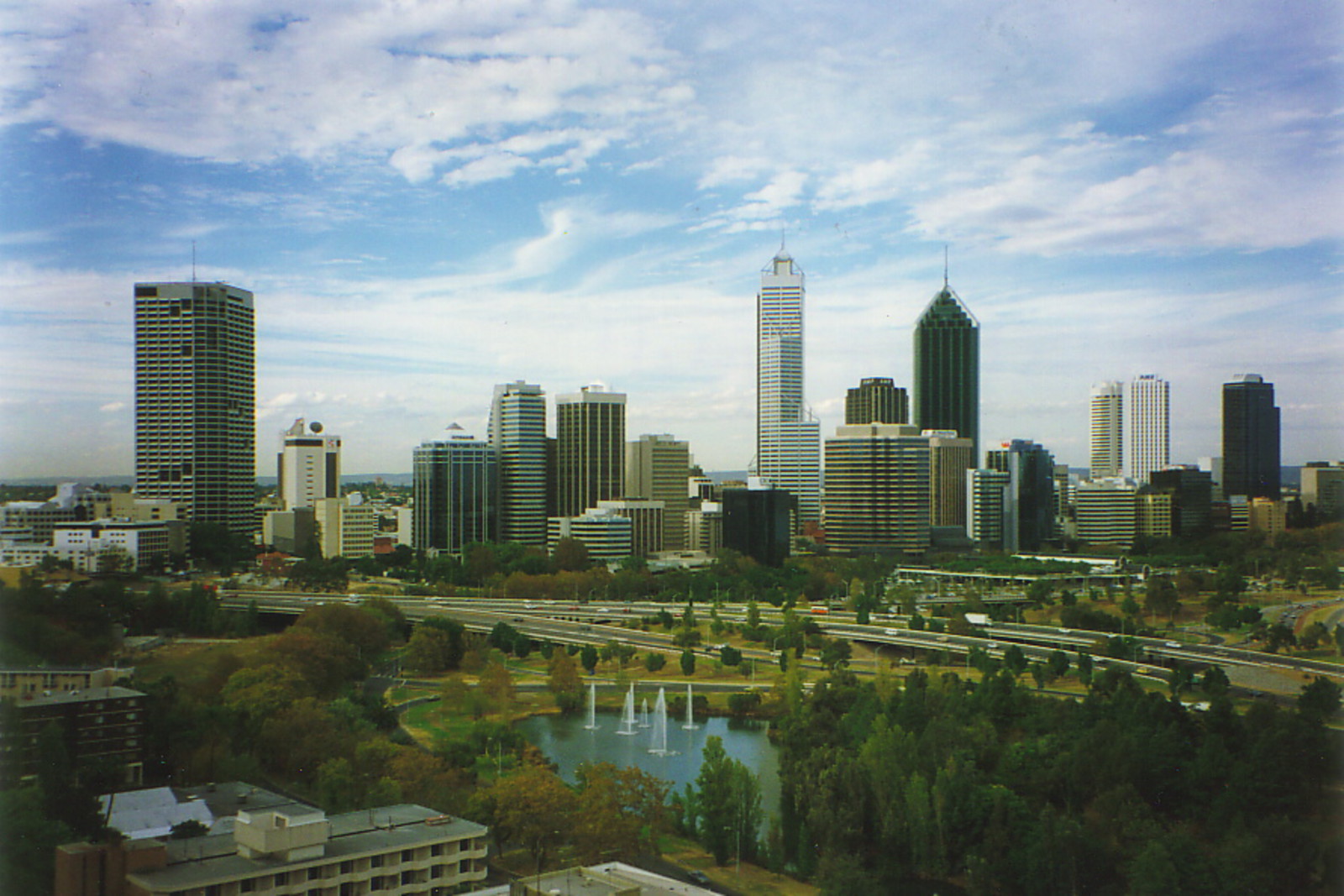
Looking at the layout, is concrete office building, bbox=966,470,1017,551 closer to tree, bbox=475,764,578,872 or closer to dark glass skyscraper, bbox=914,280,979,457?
→ dark glass skyscraper, bbox=914,280,979,457

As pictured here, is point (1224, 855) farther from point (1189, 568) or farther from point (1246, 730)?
point (1189, 568)

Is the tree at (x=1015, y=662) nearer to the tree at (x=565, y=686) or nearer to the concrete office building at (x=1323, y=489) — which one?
the concrete office building at (x=1323, y=489)

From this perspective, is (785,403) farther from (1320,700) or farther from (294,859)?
(294,859)

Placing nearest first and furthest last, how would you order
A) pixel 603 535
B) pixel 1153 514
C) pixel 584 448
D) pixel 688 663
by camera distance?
pixel 688 663 → pixel 603 535 → pixel 1153 514 → pixel 584 448

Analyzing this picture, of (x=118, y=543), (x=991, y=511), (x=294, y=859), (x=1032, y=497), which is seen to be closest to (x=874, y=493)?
(x=991, y=511)

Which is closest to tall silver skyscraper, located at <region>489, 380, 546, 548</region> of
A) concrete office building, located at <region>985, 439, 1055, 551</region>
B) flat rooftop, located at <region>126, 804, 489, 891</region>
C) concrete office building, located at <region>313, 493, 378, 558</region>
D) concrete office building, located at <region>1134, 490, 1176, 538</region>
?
concrete office building, located at <region>313, 493, 378, 558</region>

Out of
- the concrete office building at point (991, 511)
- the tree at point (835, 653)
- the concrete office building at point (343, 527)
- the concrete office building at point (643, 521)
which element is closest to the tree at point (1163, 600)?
the tree at point (835, 653)

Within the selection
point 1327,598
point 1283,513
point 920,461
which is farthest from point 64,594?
point 920,461
